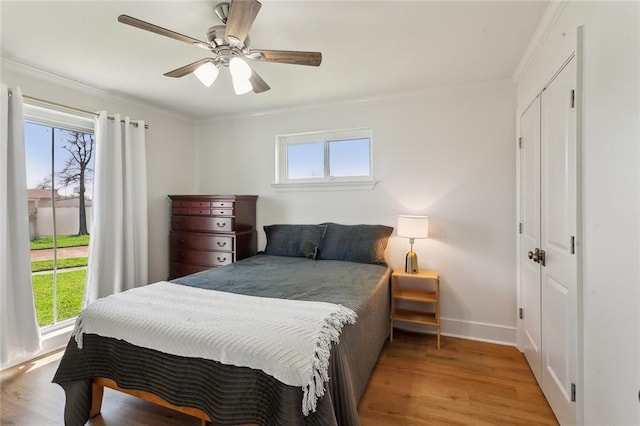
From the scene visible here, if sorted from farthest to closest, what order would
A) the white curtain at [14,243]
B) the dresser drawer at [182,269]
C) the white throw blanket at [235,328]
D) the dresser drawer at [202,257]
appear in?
the dresser drawer at [182,269]
the dresser drawer at [202,257]
the white curtain at [14,243]
the white throw blanket at [235,328]

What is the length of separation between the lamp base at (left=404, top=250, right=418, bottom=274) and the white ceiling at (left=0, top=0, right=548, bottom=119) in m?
1.63

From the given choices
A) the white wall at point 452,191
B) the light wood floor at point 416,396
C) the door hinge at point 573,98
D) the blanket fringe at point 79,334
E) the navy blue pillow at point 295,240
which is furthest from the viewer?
the navy blue pillow at point 295,240

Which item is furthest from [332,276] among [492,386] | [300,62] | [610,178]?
[610,178]

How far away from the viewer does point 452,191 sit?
9.09ft

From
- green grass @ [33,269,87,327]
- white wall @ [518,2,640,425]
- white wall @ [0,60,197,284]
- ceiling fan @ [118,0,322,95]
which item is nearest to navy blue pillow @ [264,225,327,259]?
white wall @ [0,60,197,284]

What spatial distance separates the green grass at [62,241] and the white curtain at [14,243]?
12.5 inches

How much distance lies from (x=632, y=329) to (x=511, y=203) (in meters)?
1.81

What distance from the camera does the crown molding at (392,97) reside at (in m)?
2.62

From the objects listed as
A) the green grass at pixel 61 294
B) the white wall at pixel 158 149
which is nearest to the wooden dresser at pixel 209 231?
the white wall at pixel 158 149

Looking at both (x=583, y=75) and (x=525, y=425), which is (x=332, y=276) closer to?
(x=525, y=425)

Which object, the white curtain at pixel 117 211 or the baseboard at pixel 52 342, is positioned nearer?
the baseboard at pixel 52 342

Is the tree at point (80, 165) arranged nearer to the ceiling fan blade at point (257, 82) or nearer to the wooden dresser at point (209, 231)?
the wooden dresser at point (209, 231)

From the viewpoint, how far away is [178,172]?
3734 mm

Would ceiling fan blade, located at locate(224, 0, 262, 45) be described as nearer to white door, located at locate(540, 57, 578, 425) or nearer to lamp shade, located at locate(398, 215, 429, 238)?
white door, located at locate(540, 57, 578, 425)
